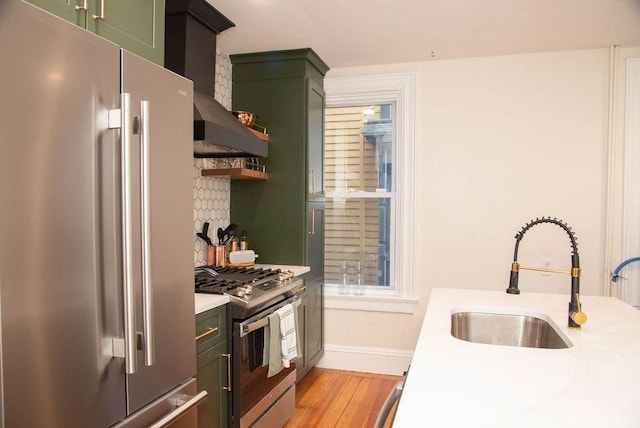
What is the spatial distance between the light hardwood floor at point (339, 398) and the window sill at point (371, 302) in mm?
524

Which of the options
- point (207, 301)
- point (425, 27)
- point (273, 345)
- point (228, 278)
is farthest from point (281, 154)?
point (207, 301)

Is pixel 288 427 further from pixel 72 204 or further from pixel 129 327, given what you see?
pixel 72 204

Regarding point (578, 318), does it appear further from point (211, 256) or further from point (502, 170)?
point (211, 256)

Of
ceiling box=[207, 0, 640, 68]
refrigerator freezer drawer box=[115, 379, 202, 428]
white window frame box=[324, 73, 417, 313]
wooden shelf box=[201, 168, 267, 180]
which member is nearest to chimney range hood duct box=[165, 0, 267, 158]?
ceiling box=[207, 0, 640, 68]

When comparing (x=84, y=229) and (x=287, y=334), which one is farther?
(x=287, y=334)

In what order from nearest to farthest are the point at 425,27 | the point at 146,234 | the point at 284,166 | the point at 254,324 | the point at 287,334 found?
the point at 146,234 < the point at 254,324 < the point at 287,334 < the point at 425,27 < the point at 284,166

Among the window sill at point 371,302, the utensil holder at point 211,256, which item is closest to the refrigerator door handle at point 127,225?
the utensil holder at point 211,256

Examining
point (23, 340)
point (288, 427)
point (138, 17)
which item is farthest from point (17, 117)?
point (288, 427)

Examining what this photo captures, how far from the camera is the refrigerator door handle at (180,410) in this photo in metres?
1.51

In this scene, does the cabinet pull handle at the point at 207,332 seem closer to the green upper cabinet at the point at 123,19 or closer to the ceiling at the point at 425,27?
the green upper cabinet at the point at 123,19

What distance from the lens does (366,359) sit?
3779 millimetres

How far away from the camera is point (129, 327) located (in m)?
1.29

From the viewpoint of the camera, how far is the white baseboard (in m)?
3.70

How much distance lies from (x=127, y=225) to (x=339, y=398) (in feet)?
7.98
